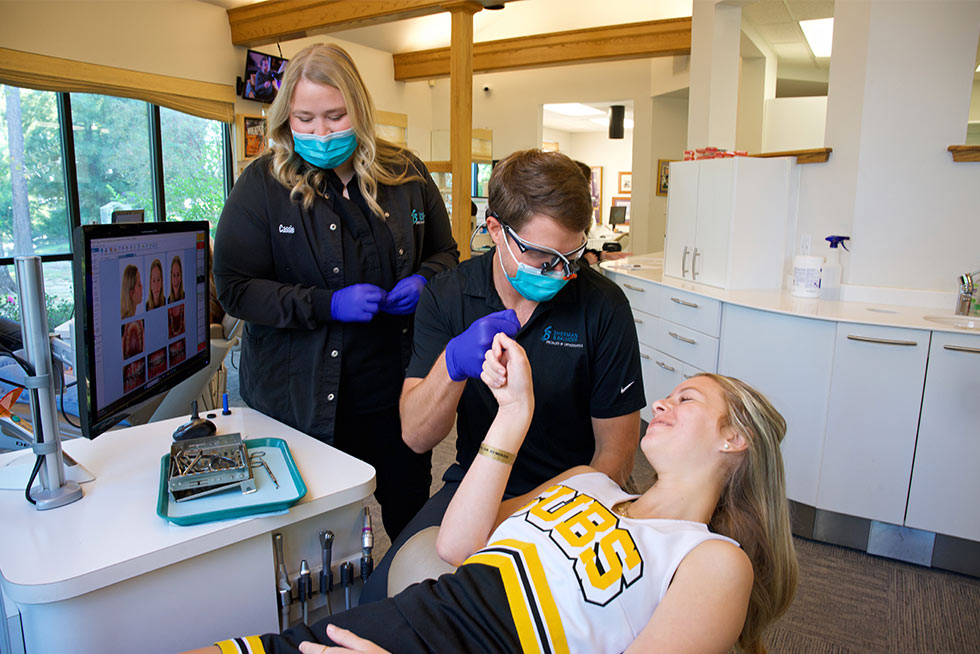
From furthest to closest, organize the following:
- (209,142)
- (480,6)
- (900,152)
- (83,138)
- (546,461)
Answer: (209,142) → (83,138) → (480,6) → (900,152) → (546,461)

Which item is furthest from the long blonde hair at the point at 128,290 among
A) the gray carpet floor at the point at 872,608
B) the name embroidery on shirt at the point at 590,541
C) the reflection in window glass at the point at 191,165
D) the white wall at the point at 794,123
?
the white wall at the point at 794,123

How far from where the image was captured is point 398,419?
1.82m

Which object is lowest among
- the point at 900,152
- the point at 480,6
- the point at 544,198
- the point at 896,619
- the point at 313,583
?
the point at 896,619

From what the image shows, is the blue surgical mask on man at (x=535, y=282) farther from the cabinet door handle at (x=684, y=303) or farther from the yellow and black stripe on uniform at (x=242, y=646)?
the cabinet door handle at (x=684, y=303)

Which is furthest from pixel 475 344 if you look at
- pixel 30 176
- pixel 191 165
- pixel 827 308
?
pixel 191 165

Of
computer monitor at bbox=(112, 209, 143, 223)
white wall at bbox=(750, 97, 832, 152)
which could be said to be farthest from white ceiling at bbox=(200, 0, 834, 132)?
computer monitor at bbox=(112, 209, 143, 223)

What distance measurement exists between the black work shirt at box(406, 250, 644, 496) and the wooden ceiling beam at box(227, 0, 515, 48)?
377 cm

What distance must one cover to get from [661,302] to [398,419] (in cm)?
221

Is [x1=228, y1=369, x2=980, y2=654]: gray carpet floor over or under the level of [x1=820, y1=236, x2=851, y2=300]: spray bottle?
under

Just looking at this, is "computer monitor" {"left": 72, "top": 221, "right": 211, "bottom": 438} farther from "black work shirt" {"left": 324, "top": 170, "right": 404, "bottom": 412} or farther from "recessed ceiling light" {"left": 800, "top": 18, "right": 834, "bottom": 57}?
"recessed ceiling light" {"left": 800, "top": 18, "right": 834, "bottom": 57}

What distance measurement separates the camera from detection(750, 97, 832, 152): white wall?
639cm

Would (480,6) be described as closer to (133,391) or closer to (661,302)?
(661,302)

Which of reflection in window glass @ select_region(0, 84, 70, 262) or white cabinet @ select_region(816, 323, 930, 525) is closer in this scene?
white cabinet @ select_region(816, 323, 930, 525)

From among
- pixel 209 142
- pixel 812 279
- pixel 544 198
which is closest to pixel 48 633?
pixel 544 198
